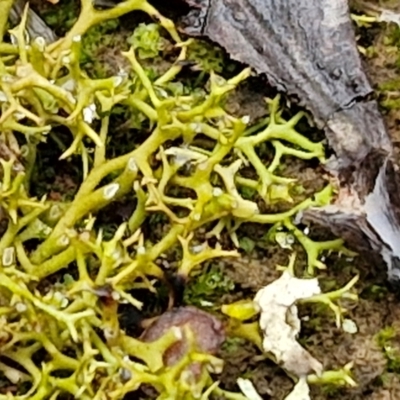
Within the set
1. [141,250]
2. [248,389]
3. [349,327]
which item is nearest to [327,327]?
[349,327]

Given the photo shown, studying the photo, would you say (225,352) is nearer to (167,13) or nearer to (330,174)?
(330,174)

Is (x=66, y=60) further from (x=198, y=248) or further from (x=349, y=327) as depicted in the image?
(x=349, y=327)

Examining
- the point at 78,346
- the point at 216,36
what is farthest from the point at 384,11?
the point at 78,346

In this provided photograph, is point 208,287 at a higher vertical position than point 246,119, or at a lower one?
lower

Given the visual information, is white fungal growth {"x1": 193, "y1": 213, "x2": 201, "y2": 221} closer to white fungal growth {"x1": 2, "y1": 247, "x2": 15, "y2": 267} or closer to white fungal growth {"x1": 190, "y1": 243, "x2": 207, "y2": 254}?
white fungal growth {"x1": 190, "y1": 243, "x2": 207, "y2": 254}

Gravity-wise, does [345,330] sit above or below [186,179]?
below

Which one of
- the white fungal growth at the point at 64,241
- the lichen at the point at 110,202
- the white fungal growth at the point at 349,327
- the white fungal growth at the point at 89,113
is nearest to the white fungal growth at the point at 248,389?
the lichen at the point at 110,202
